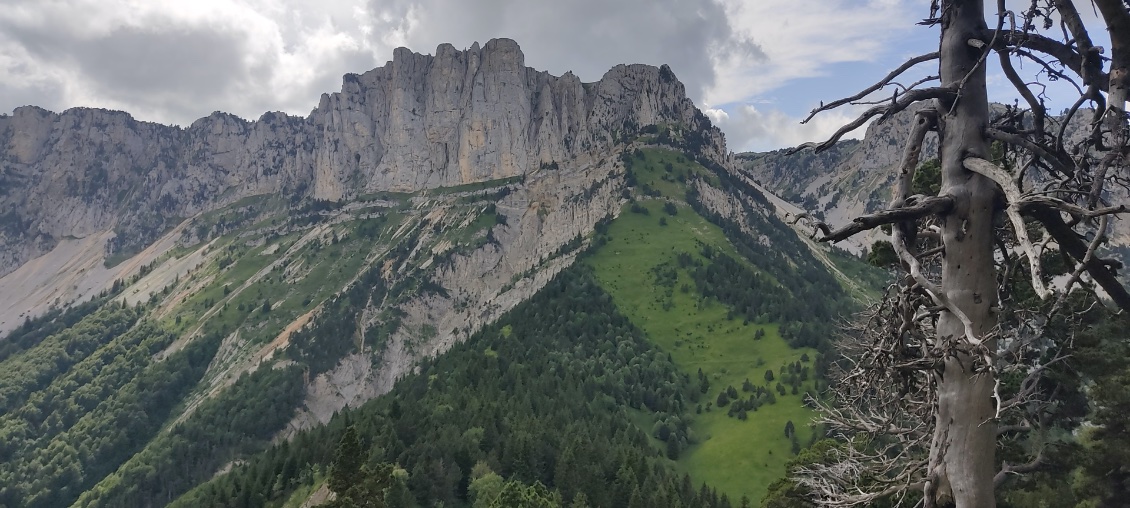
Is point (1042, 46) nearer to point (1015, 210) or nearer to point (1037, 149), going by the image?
point (1037, 149)

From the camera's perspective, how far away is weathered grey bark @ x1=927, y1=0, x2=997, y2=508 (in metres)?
5.28

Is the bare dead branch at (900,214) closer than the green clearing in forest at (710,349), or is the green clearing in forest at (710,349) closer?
the bare dead branch at (900,214)

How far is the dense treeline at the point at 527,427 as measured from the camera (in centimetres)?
6650

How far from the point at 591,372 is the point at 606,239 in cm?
7854

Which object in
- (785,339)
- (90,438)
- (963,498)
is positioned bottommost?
(90,438)

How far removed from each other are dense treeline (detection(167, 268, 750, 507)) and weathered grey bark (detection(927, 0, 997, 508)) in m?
43.2

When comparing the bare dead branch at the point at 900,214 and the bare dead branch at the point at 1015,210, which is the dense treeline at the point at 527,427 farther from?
the bare dead branch at the point at 1015,210

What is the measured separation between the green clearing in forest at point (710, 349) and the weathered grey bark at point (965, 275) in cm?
6471

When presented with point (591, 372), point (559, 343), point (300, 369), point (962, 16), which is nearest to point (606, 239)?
point (559, 343)

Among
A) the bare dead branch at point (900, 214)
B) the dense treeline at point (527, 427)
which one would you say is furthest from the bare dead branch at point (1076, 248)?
the dense treeline at point (527, 427)

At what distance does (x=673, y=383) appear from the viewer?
121 m

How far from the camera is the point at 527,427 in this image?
3332 inches

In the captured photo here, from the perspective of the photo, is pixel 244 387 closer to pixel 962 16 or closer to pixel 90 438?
pixel 90 438

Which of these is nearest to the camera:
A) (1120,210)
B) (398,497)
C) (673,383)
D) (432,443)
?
Result: (1120,210)
